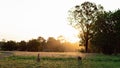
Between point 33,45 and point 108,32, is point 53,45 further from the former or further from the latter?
point 108,32

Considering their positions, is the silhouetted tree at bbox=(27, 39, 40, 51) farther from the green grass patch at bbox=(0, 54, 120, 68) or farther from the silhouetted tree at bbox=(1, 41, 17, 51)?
the green grass patch at bbox=(0, 54, 120, 68)

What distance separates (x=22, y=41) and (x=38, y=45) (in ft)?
25.0

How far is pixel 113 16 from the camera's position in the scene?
304 feet

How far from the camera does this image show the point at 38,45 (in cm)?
12612

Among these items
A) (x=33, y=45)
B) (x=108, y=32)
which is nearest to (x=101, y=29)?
(x=108, y=32)

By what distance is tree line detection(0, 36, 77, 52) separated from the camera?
120 metres

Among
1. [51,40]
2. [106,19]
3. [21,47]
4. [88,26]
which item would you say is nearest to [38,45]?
[21,47]

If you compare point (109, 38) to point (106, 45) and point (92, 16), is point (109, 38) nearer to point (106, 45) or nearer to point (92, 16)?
point (106, 45)

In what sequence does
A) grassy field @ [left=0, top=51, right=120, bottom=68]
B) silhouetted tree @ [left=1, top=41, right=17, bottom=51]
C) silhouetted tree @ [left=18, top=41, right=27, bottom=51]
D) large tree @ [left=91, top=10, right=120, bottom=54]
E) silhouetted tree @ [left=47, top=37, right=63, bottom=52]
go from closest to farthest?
grassy field @ [left=0, top=51, right=120, bottom=68]
large tree @ [left=91, top=10, right=120, bottom=54]
silhouetted tree @ [left=1, top=41, right=17, bottom=51]
silhouetted tree @ [left=18, top=41, right=27, bottom=51]
silhouetted tree @ [left=47, top=37, right=63, bottom=52]

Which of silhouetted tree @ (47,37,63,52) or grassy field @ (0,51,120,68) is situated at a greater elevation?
silhouetted tree @ (47,37,63,52)

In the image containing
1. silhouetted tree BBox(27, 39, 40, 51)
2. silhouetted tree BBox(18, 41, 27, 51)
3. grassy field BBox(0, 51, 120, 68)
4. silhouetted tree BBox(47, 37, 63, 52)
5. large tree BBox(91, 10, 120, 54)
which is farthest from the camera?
silhouetted tree BBox(47, 37, 63, 52)

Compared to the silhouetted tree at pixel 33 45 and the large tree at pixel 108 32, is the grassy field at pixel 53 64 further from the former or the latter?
the silhouetted tree at pixel 33 45

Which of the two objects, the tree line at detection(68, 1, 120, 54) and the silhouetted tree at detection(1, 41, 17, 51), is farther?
the silhouetted tree at detection(1, 41, 17, 51)

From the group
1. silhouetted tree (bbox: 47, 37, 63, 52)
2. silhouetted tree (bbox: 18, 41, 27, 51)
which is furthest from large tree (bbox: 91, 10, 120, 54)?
silhouetted tree (bbox: 47, 37, 63, 52)
